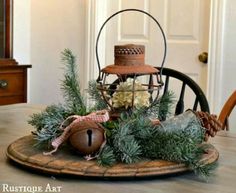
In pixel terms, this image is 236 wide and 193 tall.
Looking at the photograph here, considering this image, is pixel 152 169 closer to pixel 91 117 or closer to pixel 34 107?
pixel 91 117

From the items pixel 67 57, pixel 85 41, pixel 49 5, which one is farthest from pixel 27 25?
pixel 67 57

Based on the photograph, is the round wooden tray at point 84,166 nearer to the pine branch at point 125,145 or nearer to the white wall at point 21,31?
the pine branch at point 125,145

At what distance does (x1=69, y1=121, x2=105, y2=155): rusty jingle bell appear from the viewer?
1.05 meters

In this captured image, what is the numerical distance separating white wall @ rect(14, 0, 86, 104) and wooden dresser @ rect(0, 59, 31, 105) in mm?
245

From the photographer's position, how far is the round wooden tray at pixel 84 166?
1005mm

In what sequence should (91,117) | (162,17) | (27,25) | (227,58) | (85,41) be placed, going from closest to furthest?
(91,117), (227,58), (162,17), (85,41), (27,25)

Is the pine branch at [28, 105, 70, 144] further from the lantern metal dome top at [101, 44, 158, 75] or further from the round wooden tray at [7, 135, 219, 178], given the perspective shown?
the lantern metal dome top at [101, 44, 158, 75]

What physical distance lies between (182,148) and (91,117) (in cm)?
23

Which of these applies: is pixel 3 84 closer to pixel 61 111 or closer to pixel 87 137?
pixel 61 111

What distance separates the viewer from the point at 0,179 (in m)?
1.00

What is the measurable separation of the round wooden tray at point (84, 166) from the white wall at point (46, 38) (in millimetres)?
2223

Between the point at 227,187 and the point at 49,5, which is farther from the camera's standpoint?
the point at 49,5
